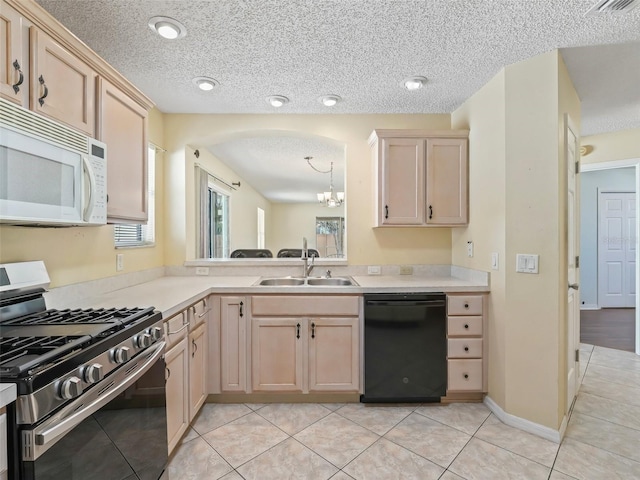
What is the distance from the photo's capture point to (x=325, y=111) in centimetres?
290

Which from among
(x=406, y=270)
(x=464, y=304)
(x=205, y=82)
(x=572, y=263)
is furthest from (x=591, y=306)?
(x=205, y=82)

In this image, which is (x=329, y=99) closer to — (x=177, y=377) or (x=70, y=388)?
(x=177, y=377)

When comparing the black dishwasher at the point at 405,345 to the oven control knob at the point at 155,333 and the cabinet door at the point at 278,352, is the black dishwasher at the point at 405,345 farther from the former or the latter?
the oven control knob at the point at 155,333

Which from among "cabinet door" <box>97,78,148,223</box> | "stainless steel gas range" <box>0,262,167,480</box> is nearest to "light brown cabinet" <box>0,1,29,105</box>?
"cabinet door" <box>97,78,148,223</box>

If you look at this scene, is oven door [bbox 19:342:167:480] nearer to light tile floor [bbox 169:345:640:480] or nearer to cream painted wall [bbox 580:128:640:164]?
light tile floor [bbox 169:345:640:480]

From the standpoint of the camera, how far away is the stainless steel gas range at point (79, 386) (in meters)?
0.88

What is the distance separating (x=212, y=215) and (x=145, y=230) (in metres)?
1.71

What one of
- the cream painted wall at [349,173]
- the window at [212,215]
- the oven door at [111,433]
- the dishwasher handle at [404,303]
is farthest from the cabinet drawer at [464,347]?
the window at [212,215]

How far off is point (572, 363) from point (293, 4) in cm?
298

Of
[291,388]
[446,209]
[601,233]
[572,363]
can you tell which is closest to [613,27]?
[446,209]

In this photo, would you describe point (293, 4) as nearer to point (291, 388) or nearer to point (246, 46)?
point (246, 46)

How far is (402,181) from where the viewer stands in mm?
2682

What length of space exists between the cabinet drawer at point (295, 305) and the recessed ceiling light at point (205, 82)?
1633 millimetres

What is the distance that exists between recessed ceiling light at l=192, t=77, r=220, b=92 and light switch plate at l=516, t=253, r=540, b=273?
8.16 ft
